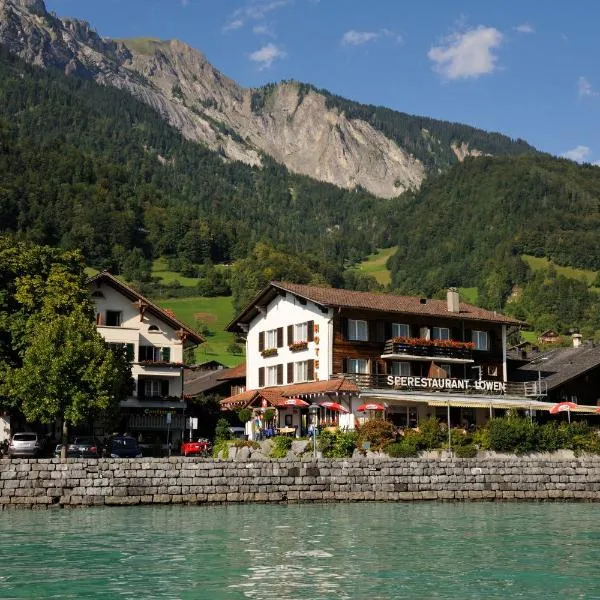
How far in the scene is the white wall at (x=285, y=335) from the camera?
6512cm

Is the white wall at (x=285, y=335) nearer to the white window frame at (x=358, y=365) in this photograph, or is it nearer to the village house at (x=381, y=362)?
the village house at (x=381, y=362)

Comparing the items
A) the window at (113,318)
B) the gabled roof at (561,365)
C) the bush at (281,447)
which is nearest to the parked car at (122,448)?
the bush at (281,447)

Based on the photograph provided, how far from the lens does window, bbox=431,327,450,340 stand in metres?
68.6

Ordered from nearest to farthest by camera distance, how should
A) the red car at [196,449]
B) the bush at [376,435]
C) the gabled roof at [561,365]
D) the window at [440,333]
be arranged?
the bush at [376,435] → the red car at [196,449] → the window at [440,333] → the gabled roof at [561,365]

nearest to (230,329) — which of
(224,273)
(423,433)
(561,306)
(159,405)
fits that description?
(159,405)

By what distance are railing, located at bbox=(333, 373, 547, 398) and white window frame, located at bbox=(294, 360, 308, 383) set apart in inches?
144

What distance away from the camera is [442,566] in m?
26.7

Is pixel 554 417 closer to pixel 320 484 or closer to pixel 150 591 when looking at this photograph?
pixel 320 484

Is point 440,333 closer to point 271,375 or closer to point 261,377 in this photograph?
point 271,375

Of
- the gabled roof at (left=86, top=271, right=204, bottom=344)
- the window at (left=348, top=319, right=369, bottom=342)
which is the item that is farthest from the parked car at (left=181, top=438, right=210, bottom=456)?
the gabled roof at (left=86, top=271, right=204, bottom=344)

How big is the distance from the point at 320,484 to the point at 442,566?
1704 cm

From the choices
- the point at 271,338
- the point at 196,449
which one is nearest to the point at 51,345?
the point at 196,449

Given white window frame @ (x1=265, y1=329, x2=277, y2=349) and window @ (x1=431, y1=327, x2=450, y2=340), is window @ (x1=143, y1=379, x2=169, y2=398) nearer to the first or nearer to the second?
white window frame @ (x1=265, y1=329, x2=277, y2=349)

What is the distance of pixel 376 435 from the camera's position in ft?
176
